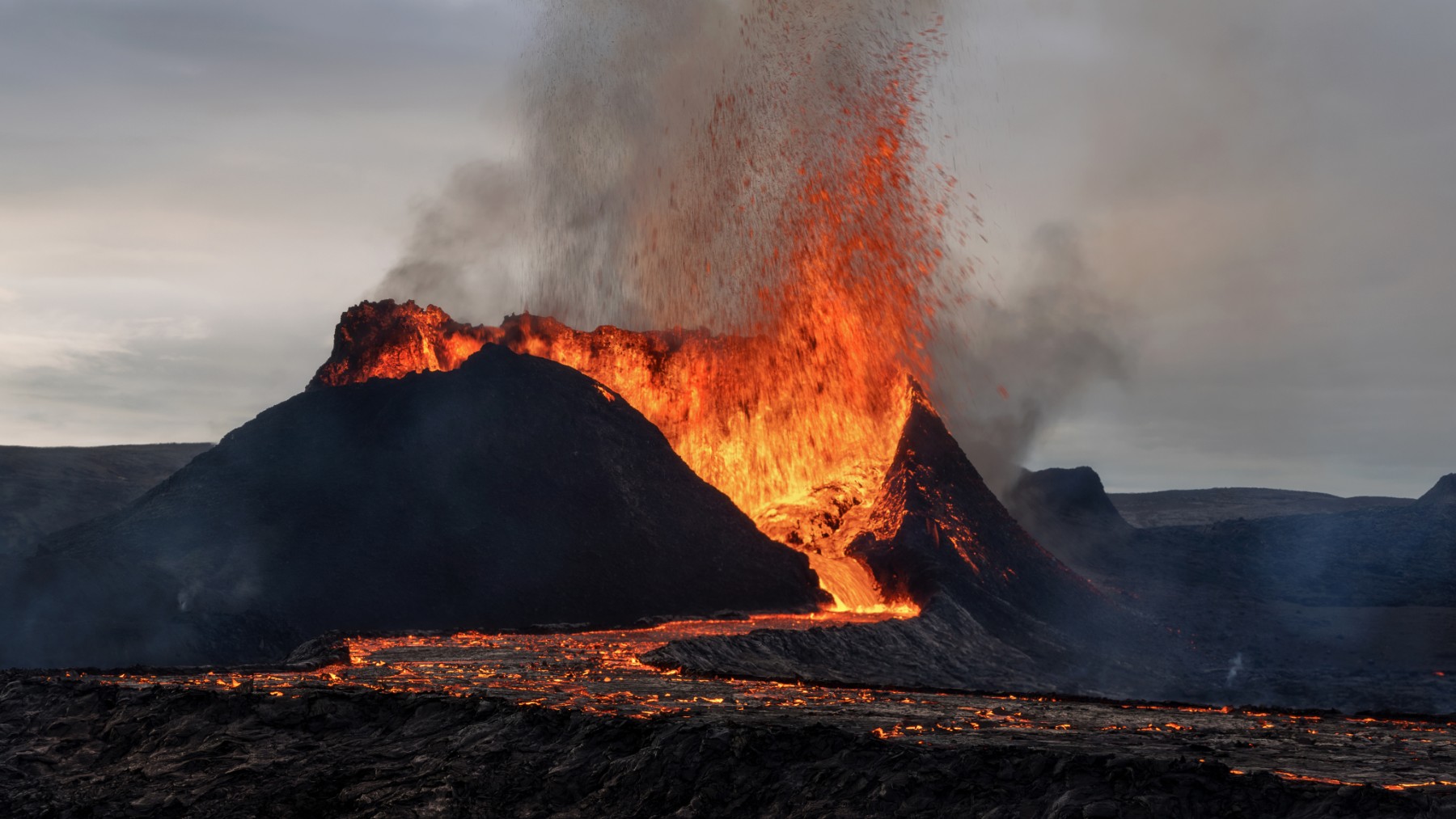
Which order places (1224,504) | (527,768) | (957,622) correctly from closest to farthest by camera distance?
(527,768) → (957,622) → (1224,504)

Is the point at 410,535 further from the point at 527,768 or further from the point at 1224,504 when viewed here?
the point at 1224,504

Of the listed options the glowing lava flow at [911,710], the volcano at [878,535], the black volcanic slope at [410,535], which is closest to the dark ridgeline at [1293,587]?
the volcano at [878,535]

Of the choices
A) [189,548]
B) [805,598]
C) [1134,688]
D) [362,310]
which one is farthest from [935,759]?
[362,310]

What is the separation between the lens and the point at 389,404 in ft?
115

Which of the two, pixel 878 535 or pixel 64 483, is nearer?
pixel 878 535

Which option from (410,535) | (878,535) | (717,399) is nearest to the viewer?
(410,535)

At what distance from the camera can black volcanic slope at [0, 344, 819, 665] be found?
91.2 feet

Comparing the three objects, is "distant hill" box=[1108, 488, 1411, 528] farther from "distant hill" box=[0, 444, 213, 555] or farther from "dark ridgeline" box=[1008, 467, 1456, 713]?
"distant hill" box=[0, 444, 213, 555]

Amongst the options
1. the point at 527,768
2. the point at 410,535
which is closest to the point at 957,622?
the point at 410,535

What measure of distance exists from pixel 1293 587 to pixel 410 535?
32969 millimetres

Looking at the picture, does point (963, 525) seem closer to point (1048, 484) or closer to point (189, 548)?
point (189, 548)

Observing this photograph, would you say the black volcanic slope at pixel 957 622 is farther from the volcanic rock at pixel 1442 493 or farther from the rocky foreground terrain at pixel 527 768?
the volcanic rock at pixel 1442 493

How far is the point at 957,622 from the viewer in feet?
101

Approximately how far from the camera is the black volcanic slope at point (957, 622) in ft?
82.2
